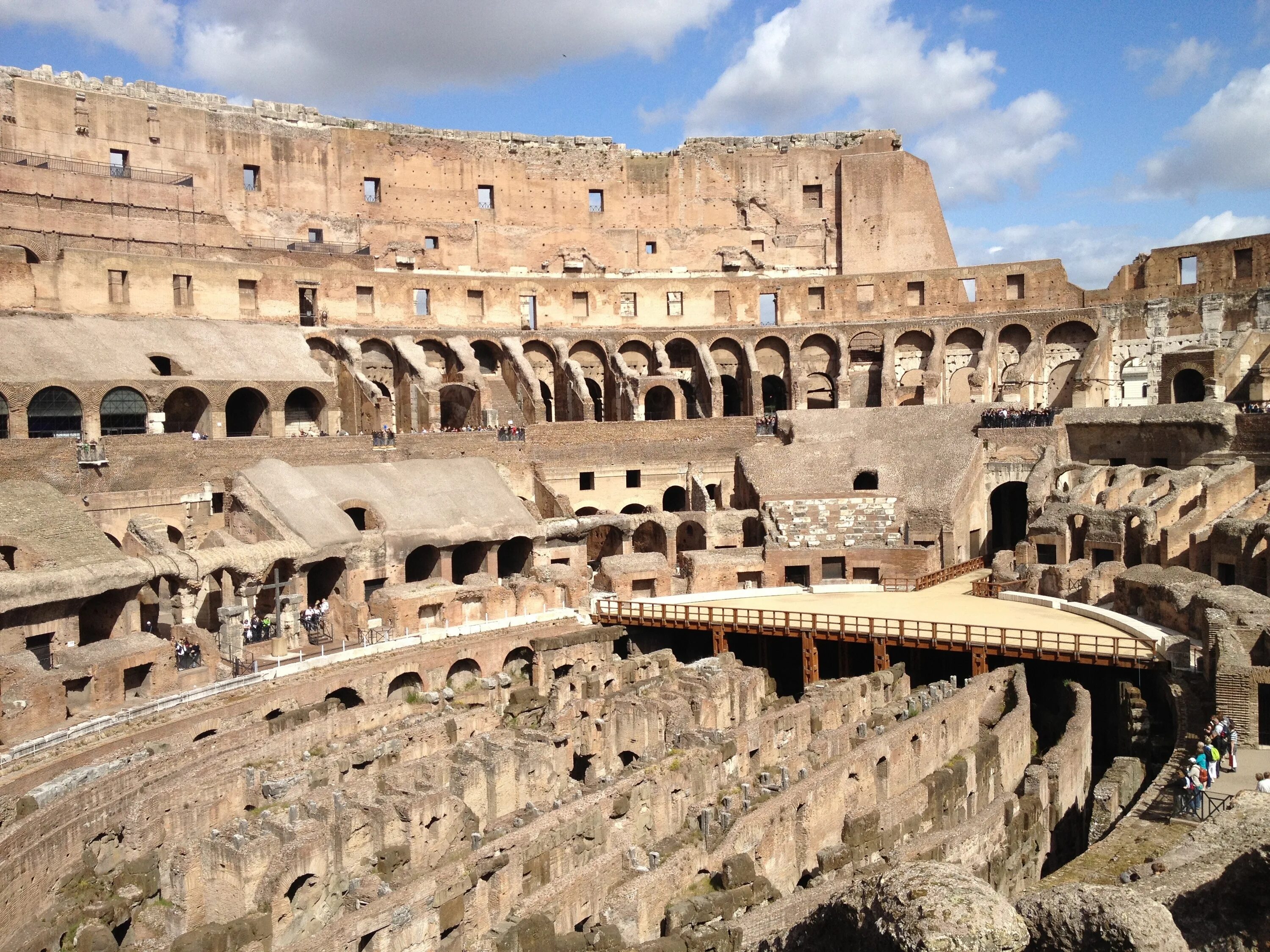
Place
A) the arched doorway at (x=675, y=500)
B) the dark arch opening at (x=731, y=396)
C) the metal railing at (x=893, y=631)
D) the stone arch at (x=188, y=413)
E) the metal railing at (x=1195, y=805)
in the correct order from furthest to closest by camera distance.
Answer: the dark arch opening at (x=731, y=396), the arched doorway at (x=675, y=500), the stone arch at (x=188, y=413), the metal railing at (x=893, y=631), the metal railing at (x=1195, y=805)

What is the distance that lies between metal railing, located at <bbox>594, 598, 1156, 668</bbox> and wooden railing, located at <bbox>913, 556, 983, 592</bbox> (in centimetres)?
468

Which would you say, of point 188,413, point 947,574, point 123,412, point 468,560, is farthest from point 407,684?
point 947,574

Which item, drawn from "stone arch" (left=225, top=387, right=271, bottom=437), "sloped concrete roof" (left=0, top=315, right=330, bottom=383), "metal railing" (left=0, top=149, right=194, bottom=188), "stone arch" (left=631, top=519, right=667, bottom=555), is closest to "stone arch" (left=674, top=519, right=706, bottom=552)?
"stone arch" (left=631, top=519, right=667, bottom=555)

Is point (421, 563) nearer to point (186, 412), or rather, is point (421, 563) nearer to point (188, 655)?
point (188, 655)

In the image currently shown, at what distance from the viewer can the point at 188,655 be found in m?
22.4

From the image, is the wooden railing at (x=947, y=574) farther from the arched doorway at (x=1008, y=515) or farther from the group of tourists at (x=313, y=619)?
the group of tourists at (x=313, y=619)

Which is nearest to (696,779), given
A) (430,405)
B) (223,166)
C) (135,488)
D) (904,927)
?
(904,927)

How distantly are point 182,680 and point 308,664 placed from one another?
2.49 metres

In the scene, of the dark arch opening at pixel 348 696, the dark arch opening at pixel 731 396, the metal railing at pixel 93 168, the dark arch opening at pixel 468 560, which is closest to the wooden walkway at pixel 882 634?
the dark arch opening at pixel 468 560

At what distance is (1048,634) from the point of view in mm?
23969

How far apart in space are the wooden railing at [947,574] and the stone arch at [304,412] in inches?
762

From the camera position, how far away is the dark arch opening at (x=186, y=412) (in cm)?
3212

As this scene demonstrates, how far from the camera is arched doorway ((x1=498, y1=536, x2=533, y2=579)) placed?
104ft

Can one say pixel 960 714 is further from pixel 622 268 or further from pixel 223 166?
pixel 223 166
